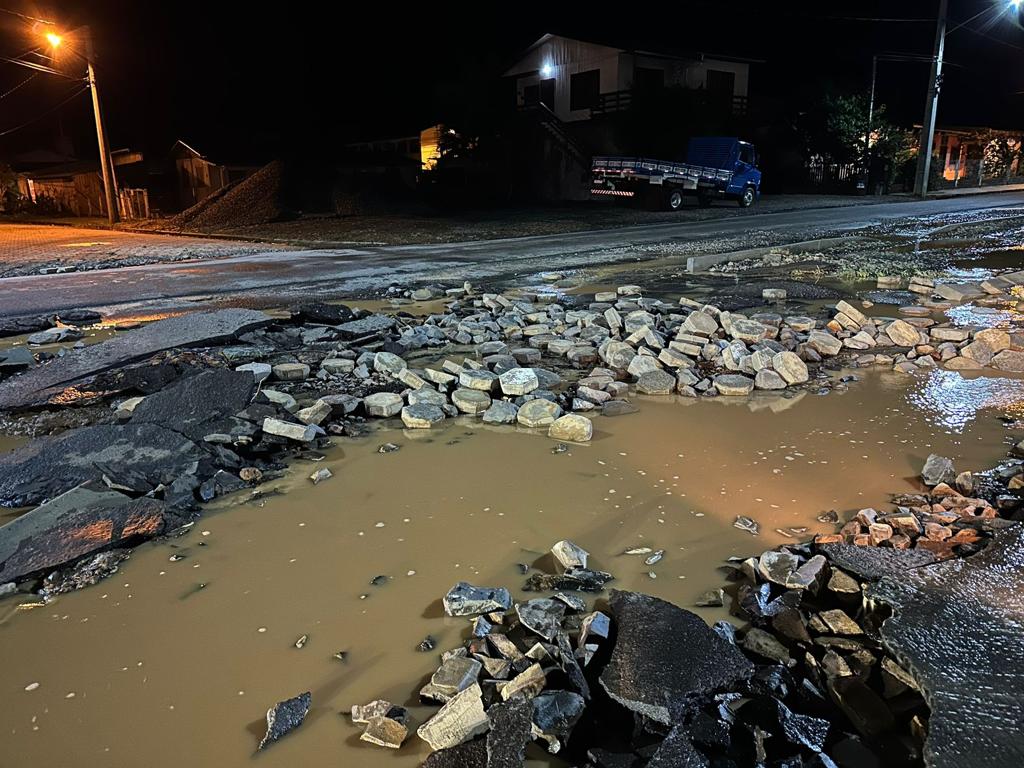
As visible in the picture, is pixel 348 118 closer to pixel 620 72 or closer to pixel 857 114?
pixel 620 72

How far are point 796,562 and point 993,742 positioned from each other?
97 centimetres

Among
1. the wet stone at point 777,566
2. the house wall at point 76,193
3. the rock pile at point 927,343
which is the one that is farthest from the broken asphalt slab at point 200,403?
the house wall at point 76,193

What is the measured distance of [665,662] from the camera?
2.21 metres

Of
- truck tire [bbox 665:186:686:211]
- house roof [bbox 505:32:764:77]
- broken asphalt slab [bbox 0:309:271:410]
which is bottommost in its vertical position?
broken asphalt slab [bbox 0:309:271:410]

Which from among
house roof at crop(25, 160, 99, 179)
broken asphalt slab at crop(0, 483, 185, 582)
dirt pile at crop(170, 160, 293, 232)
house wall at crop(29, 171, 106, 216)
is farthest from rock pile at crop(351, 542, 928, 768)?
house roof at crop(25, 160, 99, 179)

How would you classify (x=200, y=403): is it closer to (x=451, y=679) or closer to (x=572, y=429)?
(x=572, y=429)

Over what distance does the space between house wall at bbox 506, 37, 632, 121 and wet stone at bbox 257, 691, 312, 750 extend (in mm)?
33983

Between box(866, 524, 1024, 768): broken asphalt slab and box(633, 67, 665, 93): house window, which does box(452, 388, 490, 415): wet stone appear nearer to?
box(866, 524, 1024, 768): broken asphalt slab

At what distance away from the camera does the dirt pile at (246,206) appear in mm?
23078

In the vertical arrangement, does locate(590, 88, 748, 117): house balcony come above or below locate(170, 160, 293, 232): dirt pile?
above

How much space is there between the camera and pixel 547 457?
415 cm

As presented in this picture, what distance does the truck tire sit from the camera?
23.7m

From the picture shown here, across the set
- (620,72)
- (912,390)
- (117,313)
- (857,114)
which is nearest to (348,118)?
(620,72)

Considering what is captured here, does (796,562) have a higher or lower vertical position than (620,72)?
lower
